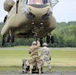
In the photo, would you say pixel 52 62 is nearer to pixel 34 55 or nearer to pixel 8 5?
pixel 8 5

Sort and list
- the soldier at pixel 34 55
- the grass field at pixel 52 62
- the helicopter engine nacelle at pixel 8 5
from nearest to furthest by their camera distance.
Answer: the soldier at pixel 34 55 → the grass field at pixel 52 62 → the helicopter engine nacelle at pixel 8 5

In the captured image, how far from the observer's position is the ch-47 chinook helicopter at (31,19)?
81.7 ft

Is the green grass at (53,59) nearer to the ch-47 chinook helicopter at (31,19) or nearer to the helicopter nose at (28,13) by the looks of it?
the ch-47 chinook helicopter at (31,19)

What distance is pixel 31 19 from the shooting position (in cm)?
2544

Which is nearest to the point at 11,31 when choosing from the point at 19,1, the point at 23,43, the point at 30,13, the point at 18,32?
the point at 18,32

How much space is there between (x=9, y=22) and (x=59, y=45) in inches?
2582

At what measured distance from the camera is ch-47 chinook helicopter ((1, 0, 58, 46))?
81.7 ft

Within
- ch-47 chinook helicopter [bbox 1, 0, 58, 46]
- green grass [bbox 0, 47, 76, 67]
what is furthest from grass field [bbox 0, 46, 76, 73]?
ch-47 chinook helicopter [bbox 1, 0, 58, 46]

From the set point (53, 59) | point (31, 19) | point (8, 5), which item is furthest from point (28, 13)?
point (53, 59)

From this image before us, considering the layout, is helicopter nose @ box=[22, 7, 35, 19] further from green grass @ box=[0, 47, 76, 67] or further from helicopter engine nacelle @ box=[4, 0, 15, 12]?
helicopter engine nacelle @ box=[4, 0, 15, 12]

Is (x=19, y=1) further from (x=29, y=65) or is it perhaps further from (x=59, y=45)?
(x=59, y=45)

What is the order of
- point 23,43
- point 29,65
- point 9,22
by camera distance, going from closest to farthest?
point 29,65 < point 9,22 < point 23,43

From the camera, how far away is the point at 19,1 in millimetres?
27641

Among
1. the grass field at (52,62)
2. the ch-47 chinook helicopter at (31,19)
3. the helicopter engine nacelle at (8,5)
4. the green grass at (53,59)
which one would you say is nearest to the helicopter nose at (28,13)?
the ch-47 chinook helicopter at (31,19)
